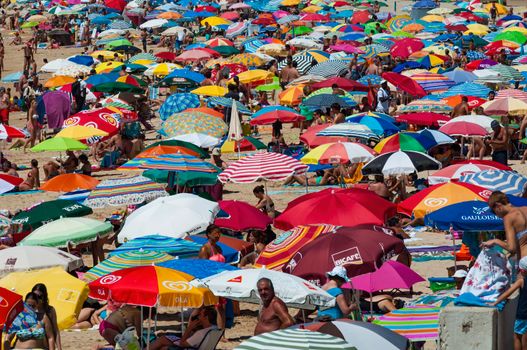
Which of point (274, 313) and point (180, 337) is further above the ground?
point (274, 313)

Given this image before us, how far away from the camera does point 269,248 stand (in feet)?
40.3

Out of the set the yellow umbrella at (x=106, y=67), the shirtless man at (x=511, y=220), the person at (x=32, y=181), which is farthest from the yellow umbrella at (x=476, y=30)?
the shirtless man at (x=511, y=220)

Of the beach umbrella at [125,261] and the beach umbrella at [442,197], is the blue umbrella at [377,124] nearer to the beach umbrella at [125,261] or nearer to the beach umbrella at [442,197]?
the beach umbrella at [442,197]

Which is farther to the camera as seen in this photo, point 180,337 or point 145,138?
point 145,138

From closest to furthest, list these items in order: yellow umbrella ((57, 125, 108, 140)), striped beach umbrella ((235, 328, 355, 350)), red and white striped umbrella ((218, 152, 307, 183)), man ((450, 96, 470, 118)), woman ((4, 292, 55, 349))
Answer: striped beach umbrella ((235, 328, 355, 350)), woman ((4, 292, 55, 349)), red and white striped umbrella ((218, 152, 307, 183)), man ((450, 96, 470, 118)), yellow umbrella ((57, 125, 108, 140))

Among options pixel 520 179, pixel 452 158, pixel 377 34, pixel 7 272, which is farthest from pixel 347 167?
pixel 377 34

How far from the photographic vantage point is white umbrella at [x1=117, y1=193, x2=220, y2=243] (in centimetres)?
1302

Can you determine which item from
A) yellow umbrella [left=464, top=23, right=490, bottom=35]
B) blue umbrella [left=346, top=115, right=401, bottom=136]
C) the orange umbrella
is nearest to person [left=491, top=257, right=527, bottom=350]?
the orange umbrella

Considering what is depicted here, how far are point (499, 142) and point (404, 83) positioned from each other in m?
6.17

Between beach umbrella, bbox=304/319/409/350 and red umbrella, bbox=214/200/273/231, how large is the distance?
220 inches

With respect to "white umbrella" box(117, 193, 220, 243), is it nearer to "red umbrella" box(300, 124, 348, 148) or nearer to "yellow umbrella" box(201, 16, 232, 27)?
"red umbrella" box(300, 124, 348, 148)

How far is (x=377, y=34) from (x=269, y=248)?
83.4 ft

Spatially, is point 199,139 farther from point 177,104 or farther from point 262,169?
point 177,104

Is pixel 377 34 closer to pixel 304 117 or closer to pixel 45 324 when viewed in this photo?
pixel 304 117
